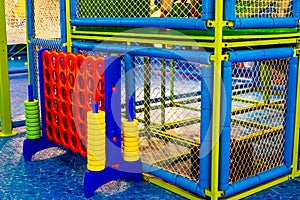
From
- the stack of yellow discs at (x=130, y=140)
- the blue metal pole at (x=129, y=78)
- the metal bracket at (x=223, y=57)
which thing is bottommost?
the stack of yellow discs at (x=130, y=140)

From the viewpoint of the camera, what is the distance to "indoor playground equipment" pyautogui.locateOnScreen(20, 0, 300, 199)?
9.43 feet

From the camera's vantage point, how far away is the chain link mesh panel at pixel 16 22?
6.20 meters

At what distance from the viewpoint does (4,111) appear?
15.5ft

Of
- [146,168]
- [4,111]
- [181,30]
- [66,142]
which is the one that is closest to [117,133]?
[146,168]

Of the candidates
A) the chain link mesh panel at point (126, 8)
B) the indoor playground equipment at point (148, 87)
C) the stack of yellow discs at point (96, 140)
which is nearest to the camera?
the indoor playground equipment at point (148, 87)

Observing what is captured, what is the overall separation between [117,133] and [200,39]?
0.98m

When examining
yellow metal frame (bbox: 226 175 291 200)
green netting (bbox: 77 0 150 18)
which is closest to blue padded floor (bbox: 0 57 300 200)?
yellow metal frame (bbox: 226 175 291 200)

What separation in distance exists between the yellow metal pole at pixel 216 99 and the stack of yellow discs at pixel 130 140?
2.17ft

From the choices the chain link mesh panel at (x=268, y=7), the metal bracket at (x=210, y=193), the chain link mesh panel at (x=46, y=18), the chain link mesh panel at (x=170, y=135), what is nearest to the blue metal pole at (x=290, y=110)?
the chain link mesh panel at (x=268, y=7)

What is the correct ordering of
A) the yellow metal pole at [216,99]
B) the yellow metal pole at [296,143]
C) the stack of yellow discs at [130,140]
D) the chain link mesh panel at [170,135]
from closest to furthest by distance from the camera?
the yellow metal pole at [216,99], the stack of yellow discs at [130,140], the yellow metal pole at [296,143], the chain link mesh panel at [170,135]

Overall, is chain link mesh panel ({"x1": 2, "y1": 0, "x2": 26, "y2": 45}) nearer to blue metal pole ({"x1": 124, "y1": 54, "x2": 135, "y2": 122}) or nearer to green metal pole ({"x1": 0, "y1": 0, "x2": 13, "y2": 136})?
green metal pole ({"x1": 0, "y1": 0, "x2": 13, "y2": 136})

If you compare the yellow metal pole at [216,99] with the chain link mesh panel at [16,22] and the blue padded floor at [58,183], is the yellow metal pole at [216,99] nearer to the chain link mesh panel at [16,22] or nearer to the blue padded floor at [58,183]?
the blue padded floor at [58,183]

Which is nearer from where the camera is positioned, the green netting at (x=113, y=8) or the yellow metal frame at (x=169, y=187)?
the yellow metal frame at (x=169, y=187)

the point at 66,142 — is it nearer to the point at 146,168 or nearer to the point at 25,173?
the point at 25,173
